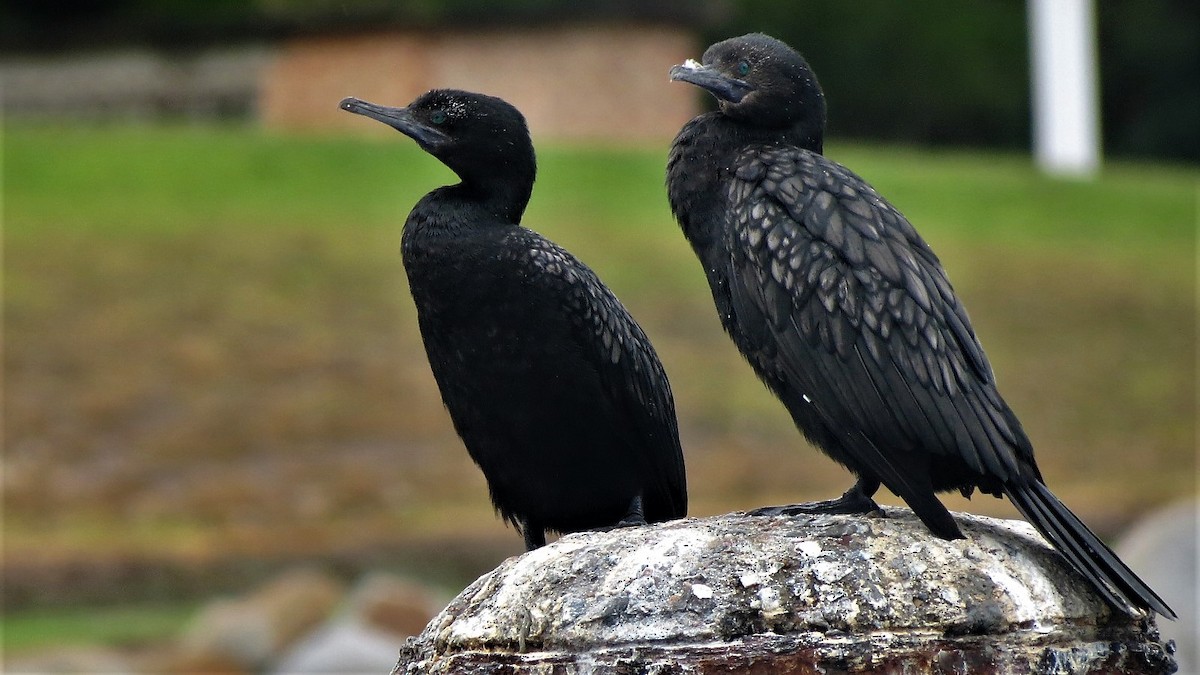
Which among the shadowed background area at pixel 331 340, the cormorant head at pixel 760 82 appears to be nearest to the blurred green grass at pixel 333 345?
the shadowed background area at pixel 331 340

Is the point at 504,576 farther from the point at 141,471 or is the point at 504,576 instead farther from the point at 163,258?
the point at 163,258

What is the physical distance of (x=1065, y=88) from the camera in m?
19.0

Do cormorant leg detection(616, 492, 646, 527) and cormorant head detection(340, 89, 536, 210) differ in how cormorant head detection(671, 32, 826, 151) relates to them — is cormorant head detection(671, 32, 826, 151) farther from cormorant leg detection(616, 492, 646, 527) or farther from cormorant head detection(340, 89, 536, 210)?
cormorant leg detection(616, 492, 646, 527)

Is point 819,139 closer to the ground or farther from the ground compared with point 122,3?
closer to the ground

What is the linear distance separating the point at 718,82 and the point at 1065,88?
15544mm

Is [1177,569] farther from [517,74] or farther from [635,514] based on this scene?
[517,74]

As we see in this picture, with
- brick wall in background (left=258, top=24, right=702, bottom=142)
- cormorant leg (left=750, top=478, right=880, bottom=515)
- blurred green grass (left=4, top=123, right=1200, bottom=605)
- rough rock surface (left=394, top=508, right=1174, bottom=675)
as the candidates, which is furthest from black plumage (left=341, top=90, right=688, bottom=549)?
brick wall in background (left=258, top=24, right=702, bottom=142)

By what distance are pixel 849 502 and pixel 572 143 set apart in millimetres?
12650

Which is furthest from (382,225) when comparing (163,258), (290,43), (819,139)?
(819,139)

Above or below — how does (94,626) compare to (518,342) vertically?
below

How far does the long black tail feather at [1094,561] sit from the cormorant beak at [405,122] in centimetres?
192

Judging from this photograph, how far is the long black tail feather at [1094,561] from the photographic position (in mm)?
3902

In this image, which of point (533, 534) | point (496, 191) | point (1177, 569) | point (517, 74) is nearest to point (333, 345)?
point (517, 74)

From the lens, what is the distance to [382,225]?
49.1 ft
